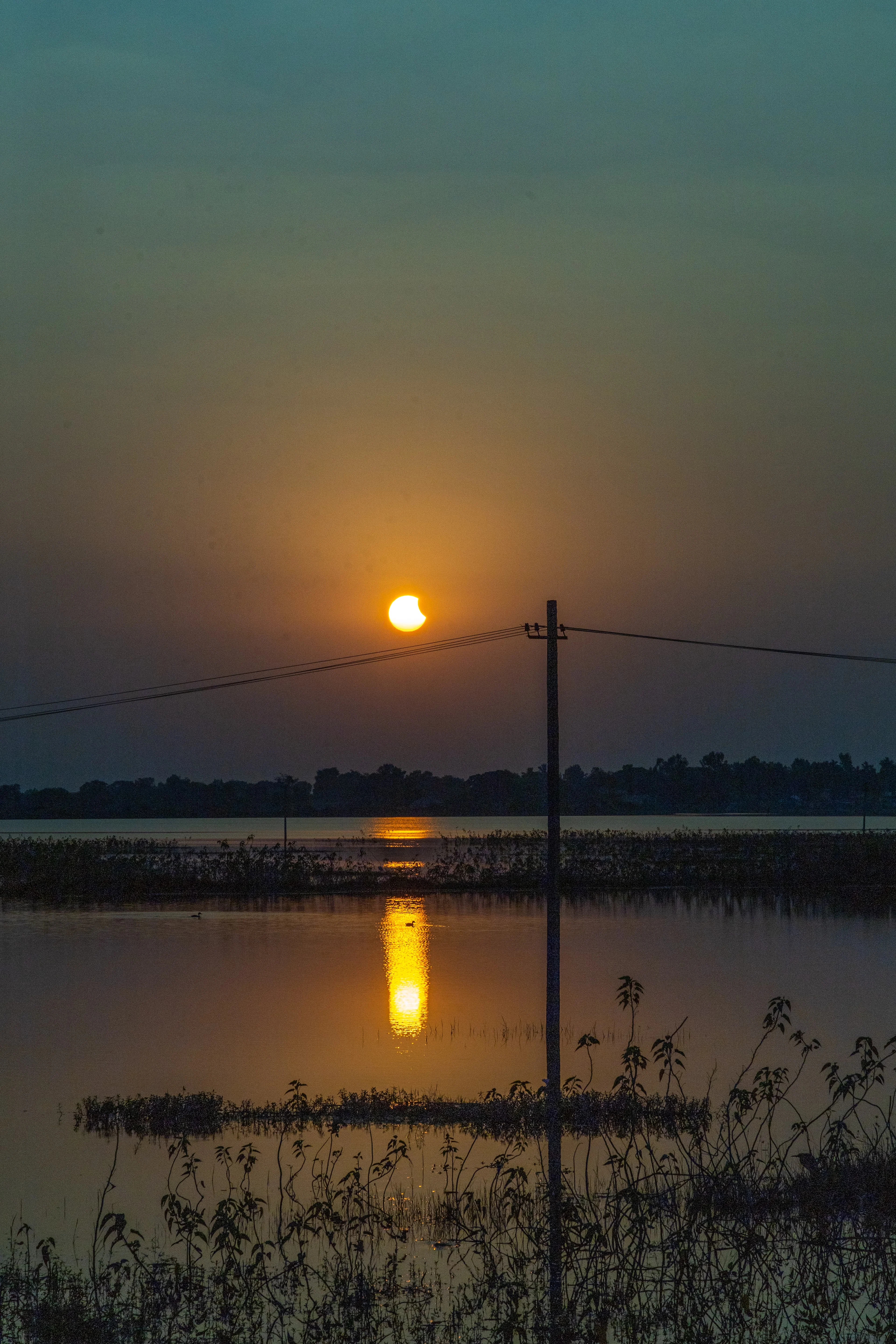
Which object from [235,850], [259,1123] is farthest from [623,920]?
[235,850]

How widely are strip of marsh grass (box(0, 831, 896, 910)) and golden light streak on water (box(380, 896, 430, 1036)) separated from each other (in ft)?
25.2

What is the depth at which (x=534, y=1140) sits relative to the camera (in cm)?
1562

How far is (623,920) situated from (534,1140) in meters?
30.6

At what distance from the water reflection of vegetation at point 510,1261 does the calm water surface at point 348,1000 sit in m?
2.82

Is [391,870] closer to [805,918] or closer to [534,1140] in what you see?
[805,918]

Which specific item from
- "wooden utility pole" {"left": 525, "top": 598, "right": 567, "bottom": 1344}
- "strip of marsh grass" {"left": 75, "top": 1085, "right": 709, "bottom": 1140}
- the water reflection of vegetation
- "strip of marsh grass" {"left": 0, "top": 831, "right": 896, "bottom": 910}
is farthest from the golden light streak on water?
the water reflection of vegetation

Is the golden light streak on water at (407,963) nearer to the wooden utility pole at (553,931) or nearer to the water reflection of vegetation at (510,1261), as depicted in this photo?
the wooden utility pole at (553,931)

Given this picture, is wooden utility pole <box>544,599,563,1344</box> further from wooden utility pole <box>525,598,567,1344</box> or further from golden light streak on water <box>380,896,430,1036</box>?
golden light streak on water <box>380,896,430,1036</box>

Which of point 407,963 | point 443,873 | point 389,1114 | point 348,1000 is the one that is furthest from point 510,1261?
point 443,873

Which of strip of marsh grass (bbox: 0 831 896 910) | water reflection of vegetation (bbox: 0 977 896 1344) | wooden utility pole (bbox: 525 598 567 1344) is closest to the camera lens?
water reflection of vegetation (bbox: 0 977 896 1344)

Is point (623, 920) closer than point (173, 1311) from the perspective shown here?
No

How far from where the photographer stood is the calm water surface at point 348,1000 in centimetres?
1980

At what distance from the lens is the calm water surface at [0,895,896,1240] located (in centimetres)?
1980

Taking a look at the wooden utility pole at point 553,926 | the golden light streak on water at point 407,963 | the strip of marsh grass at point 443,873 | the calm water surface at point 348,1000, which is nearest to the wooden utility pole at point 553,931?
the wooden utility pole at point 553,926
